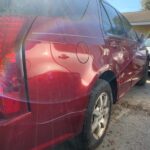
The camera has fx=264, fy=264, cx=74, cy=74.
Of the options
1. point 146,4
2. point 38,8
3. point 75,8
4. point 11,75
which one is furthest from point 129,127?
point 146,4

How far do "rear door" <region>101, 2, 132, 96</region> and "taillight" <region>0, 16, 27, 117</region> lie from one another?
1.48 m

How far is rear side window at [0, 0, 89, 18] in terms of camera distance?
2.10 meters

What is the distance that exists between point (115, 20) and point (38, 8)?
1996 mm

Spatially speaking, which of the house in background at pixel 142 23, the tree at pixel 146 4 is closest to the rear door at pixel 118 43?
the house in background at pixel 142 23

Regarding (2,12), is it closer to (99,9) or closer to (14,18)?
(14,18)

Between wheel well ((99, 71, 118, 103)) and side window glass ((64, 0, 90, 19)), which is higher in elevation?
side window glass ((64, 0, 90, 19))

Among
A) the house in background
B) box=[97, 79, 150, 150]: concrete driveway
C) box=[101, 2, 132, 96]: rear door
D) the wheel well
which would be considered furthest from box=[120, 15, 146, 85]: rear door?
the house in background

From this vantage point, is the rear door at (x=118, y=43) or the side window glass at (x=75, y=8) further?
the rear door at (x=118, y=43)

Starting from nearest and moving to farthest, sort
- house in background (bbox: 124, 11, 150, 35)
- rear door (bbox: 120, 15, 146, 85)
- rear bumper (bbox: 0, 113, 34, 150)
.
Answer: rear bumper (bbox: 0, 113, 34, 150) → rear door (bbox: 120, 15, 146, 85) → house in background (bbox: 124, 11, 150, 35)

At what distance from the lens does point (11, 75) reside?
1.70 metres

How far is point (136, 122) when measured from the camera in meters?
3.78

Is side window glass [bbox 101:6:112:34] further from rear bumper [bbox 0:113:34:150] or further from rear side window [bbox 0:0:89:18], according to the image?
rear bumper [bbox 0:113:34:150]

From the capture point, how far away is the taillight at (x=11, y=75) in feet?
5.53

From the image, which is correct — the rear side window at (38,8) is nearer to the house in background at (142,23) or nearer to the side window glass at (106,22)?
the side window glass at (106,22)
